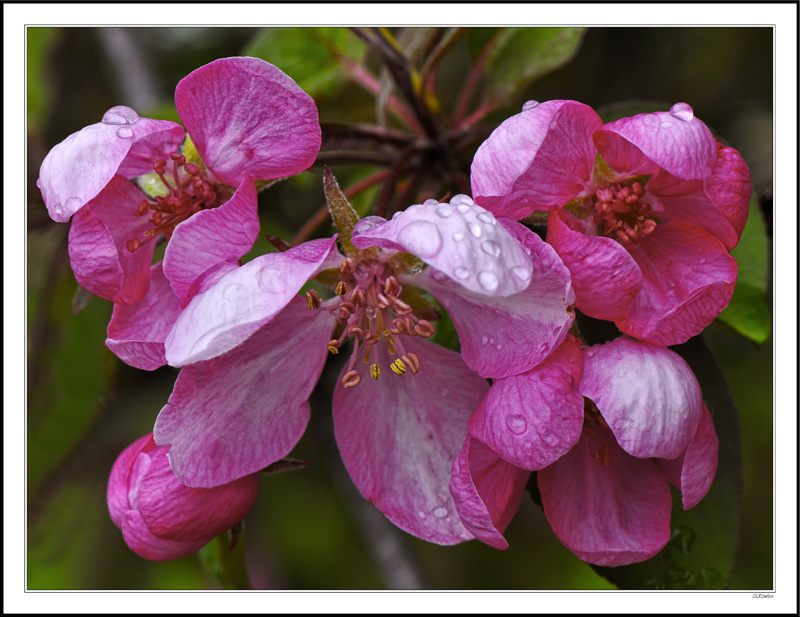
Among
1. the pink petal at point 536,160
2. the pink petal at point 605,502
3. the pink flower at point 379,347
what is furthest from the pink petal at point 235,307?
the pink petal at point 605,502

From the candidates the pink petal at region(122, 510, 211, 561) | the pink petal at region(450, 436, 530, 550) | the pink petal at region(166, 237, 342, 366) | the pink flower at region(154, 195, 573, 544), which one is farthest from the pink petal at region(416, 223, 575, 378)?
the pink petal at region(122, 510, 211, 561)

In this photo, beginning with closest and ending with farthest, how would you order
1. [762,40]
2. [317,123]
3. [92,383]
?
[317,123] → [762,40] → [92,383]

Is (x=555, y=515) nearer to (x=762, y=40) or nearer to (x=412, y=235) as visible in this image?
(x=412, y=235)

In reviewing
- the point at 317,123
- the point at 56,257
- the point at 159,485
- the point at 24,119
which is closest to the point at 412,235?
the point at 317,123

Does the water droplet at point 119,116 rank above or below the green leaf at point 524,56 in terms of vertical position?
above

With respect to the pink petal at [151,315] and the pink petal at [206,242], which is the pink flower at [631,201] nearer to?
the pink petal at [206,242]

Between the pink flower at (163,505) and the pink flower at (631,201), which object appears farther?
the pink flower at (163,505)
